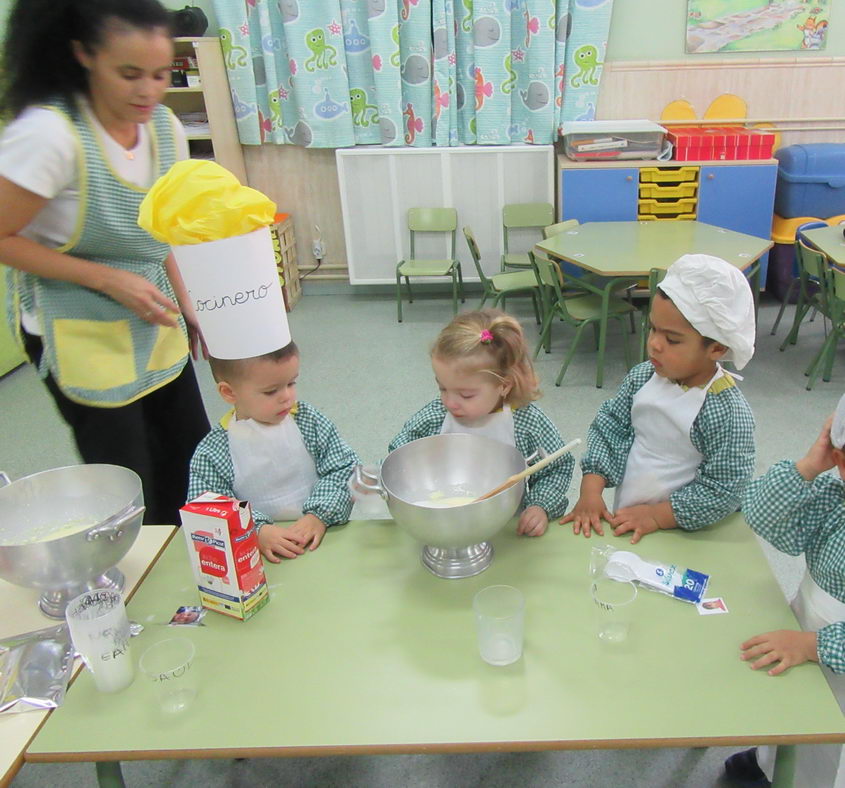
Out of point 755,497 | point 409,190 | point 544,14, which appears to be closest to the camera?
point 755,497

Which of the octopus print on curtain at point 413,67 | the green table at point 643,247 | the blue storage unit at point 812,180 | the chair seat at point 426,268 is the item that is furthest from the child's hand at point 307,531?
the blue storage unit at point 812,180

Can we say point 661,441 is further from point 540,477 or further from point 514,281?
point 514,281

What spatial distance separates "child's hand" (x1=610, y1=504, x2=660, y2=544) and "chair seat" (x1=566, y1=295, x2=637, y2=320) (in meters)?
2.20

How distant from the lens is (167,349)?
1544 mm

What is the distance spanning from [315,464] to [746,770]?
109cm

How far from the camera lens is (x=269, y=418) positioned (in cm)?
134

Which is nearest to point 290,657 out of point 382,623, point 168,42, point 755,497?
point 382,623

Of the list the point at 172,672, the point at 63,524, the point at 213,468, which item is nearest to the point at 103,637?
the point at 172,672

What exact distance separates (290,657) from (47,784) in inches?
38.9

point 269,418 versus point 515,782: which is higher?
point 269,418

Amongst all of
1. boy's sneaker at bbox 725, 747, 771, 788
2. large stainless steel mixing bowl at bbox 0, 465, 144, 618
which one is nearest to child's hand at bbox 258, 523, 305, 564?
large stainless steel mixing bowl at bbox 0, 465, 144, 618

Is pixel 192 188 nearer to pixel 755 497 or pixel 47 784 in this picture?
pixel 755 497

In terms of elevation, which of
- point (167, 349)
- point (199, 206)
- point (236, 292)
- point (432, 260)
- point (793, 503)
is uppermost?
point (199, 206)

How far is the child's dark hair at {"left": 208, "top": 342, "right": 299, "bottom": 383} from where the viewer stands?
1275mm
